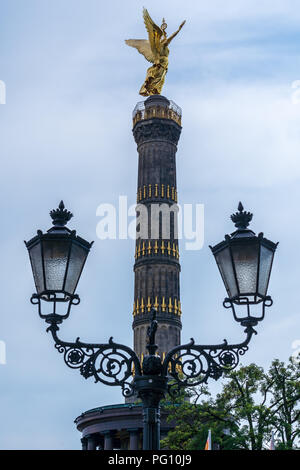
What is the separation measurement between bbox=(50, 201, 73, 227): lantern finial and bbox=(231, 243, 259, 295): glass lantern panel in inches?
65.2

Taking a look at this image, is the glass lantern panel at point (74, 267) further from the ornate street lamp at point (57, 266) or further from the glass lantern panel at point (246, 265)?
the glass lantern panel at point (246, 265)

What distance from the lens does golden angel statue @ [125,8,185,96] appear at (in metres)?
48.2

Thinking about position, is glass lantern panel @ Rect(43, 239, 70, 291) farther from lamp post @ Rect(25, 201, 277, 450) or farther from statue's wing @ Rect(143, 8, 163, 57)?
statue's wing @ Rect(143, 8, 163, 57)

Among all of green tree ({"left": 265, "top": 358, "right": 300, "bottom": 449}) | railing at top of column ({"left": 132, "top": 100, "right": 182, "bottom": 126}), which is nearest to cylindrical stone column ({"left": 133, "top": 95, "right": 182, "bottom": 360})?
railing at top of column ({"left": 132, "top": 100, "right": 182, "bottom": 126})

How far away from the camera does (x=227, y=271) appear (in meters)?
6.83

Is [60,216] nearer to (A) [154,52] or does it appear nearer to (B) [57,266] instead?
(B) [57,266]

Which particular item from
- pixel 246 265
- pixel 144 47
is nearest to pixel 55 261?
pixel 246 265

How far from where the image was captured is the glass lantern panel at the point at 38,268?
264 inches

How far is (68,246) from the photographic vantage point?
22.2 feet

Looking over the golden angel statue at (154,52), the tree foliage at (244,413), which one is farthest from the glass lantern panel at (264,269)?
the golden angel statue at (154,52)

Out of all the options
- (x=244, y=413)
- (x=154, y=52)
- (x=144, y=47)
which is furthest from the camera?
(x=144, y=47)

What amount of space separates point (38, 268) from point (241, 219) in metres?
2.03
